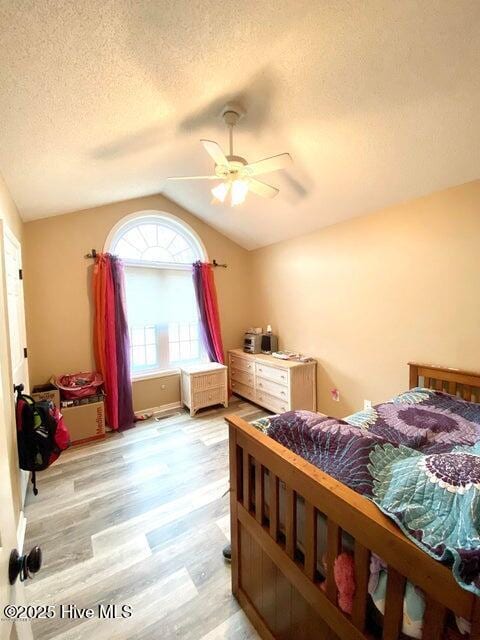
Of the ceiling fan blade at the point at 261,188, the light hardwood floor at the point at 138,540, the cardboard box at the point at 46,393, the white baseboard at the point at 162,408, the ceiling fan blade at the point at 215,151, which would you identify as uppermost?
the ceiling fan blade at the point at 215,151

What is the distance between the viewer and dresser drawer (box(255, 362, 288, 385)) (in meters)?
3.25

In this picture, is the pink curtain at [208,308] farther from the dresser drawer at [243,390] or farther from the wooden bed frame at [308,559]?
the wooden bed frame at [308,559]

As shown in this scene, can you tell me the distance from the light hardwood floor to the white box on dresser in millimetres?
744

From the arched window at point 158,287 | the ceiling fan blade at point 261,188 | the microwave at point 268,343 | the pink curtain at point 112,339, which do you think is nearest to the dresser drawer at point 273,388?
the microwave at point 268,343

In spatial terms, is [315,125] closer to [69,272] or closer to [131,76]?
[131,76]

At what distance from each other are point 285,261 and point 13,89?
303cm

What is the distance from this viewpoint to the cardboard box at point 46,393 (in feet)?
8.71

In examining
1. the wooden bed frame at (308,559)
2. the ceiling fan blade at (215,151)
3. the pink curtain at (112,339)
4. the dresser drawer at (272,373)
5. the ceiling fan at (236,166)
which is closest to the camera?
the wooden bed frame at (308,559)

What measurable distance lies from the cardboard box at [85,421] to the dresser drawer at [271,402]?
1891mm

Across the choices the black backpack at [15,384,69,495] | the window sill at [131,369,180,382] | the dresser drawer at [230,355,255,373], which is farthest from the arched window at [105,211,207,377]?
the black backpack at [15,384,69,495]

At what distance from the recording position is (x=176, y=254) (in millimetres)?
3871

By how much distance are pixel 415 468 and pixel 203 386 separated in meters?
2.93

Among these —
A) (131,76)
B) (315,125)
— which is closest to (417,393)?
(315,125)

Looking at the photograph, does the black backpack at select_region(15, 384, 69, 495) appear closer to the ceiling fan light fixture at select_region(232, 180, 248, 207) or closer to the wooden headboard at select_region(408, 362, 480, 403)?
the ceiling fan light fixture at select_region(232, 180, 248, 207)
